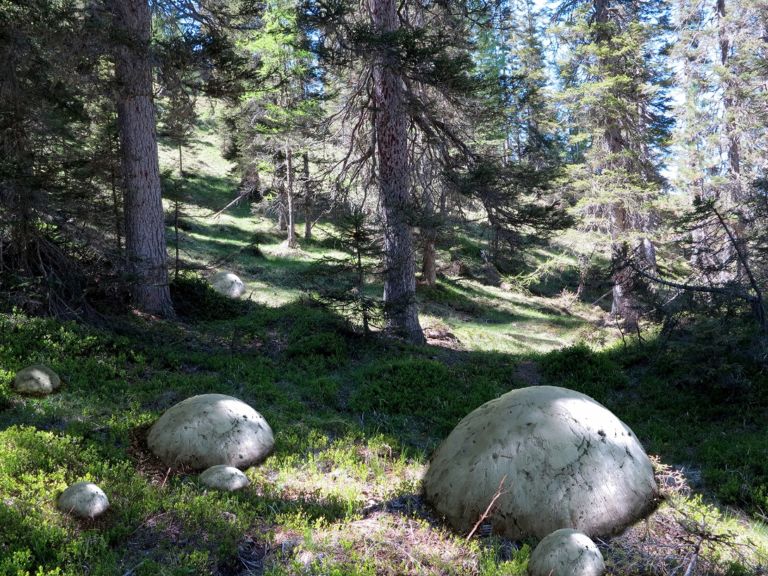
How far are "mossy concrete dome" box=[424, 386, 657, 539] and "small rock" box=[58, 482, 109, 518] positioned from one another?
9.53 ft

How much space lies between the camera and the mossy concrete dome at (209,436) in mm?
5516

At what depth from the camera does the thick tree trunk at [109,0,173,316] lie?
10188 millimetres

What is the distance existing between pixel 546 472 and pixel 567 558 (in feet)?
2.81

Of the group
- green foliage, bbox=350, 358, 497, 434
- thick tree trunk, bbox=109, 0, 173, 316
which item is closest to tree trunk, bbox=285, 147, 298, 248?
thick tree trunk, bbox=109, 0, 173, 316

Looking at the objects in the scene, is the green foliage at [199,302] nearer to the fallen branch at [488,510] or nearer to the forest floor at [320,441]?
the forest floor at [320,441]

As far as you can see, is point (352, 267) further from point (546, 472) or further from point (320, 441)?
point (546, 472)

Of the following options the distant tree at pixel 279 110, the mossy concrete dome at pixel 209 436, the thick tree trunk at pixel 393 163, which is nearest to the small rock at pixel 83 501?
the mossy concrete dome at pixel 209 436

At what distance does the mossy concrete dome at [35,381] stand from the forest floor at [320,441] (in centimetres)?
14

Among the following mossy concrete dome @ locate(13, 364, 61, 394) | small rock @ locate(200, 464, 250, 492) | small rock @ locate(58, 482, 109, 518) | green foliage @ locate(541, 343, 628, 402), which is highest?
mossy concrete dome @ locate(13, 364, 61, 394)

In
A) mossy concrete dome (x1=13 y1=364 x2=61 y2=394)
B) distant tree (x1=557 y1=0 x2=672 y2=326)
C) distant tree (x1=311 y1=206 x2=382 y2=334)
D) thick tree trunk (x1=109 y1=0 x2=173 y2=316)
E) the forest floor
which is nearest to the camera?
the forest floor

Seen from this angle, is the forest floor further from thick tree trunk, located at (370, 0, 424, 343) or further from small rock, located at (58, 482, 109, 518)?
thick tree trunk, located at (370, 0, 424, 343)

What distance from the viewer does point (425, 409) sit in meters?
7.94

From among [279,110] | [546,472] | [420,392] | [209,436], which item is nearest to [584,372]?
[420,392]

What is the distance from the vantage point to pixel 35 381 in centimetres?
641
